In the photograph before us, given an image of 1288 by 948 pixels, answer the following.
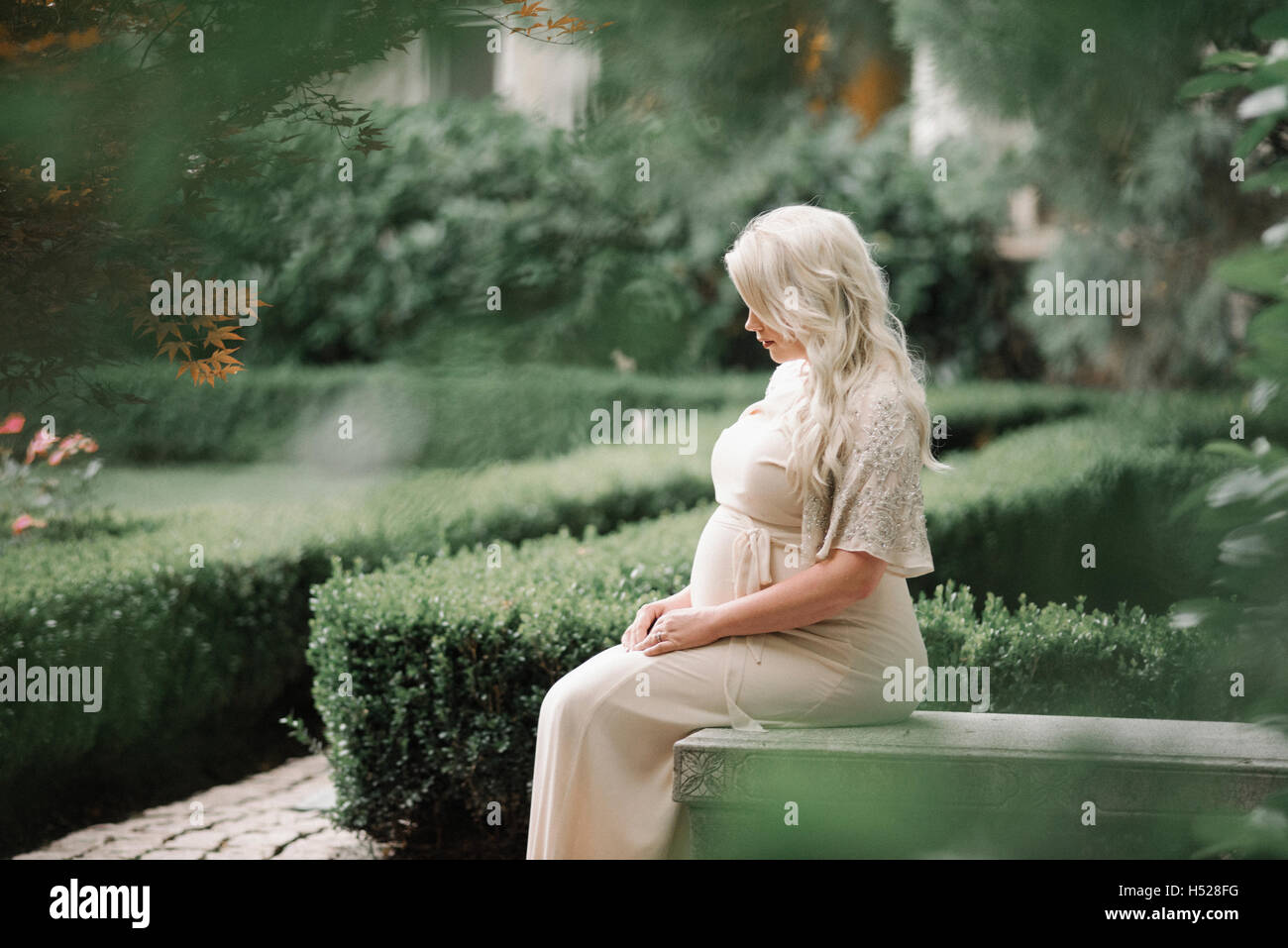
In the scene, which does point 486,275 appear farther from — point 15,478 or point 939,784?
point 15,478

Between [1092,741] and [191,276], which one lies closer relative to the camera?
[1092,741]

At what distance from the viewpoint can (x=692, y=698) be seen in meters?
2.49

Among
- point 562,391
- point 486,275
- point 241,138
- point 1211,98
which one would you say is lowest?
point 562,391

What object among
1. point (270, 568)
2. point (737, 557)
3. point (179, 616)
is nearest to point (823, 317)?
point (737, 557)

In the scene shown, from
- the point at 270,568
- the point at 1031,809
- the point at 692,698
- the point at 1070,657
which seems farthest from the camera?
the point at 270,568

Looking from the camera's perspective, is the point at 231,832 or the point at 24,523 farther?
the point at 24,523

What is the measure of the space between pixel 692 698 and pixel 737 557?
333 mm

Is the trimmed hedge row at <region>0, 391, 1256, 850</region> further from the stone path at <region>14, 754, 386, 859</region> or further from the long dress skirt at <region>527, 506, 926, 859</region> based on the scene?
the long dress skirt at <region>527, 506, 926, 859</region>

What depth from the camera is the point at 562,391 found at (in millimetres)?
1686

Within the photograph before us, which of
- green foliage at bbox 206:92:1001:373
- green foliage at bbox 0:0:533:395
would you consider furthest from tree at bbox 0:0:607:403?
green foliage at bbox 206:92:1001:373

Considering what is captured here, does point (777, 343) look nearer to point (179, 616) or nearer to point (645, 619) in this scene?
point (645, 619)

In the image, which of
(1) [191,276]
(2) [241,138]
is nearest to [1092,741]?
(2) [241,138]

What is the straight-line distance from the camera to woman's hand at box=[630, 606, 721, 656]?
8.30ft
